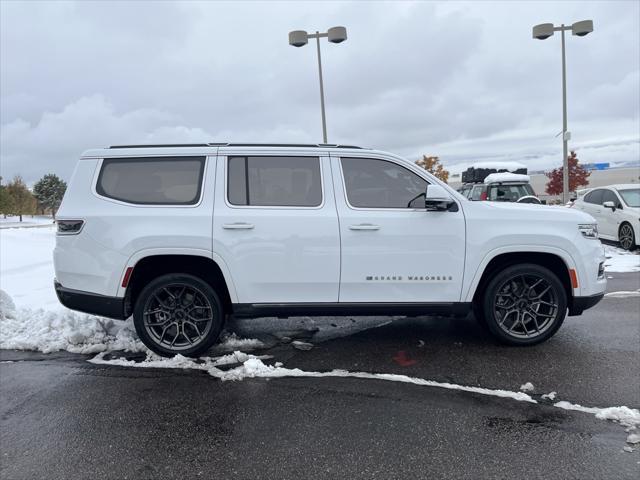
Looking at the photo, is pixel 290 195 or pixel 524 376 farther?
pixel 290 195

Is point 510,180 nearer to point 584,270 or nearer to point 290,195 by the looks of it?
point 584,270

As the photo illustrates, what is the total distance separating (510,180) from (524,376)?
1230 centimetres

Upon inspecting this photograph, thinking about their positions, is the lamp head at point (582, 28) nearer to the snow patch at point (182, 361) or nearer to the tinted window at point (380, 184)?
the tinted window at point (380, 184)

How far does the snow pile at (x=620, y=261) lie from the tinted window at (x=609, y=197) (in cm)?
125

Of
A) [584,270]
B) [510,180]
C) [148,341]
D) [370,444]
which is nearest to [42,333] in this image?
[148,341]

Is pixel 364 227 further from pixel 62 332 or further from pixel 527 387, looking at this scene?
pixel 62 332

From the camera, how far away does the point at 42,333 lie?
503cm

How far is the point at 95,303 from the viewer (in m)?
4.27

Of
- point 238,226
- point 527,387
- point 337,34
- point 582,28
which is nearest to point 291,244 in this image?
point 238,226

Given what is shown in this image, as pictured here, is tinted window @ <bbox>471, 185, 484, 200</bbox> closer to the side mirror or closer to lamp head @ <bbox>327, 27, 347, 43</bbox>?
lamp head @ <bbox>327, 27, 347, 43</bbox>

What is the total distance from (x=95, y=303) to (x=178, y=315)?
2.49 feet

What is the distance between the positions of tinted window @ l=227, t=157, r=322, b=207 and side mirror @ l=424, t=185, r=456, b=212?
1015 millimetres

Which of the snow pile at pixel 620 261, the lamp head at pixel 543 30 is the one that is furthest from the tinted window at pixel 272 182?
the lamp head at pixel 543 30

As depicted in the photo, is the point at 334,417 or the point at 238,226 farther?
the point at 238,226
